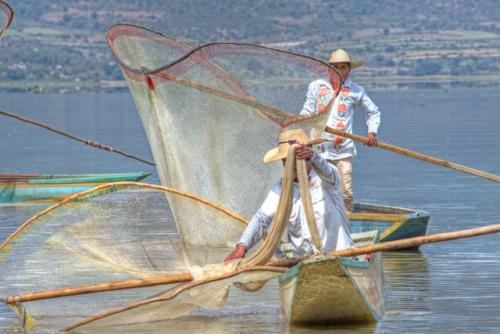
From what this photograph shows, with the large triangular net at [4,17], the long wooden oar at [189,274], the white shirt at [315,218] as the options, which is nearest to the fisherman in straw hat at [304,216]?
the white shirt at [315,218]

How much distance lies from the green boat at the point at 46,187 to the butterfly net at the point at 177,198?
657cm

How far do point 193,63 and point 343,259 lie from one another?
4.37 m

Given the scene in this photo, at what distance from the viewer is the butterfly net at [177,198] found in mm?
13133

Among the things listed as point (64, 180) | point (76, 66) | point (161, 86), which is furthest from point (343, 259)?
point (76, 66)

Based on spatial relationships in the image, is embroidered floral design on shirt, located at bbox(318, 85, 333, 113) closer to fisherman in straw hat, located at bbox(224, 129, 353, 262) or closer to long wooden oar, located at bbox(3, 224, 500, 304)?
fisherman in straw hat, located at bbox(224, 129, 353, 262)

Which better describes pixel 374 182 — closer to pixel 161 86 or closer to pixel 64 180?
pixel 64 180

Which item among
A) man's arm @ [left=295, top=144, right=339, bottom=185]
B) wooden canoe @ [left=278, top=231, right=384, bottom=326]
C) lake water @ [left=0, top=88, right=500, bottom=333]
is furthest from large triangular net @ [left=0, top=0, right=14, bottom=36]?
man's arm @ [left=295, top=144, right=339, bottom=185]

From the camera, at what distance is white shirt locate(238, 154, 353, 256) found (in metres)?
12.5

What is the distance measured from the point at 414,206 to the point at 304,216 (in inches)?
455

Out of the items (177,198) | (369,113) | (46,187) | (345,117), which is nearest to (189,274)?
(177,198)

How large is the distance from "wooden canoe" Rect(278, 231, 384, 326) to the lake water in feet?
0.37

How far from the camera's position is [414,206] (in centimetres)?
2381

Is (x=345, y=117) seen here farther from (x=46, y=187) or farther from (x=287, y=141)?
(x=46, y=187)

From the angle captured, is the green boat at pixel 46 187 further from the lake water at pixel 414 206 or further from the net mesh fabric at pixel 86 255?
the net mesh fabric at pixel 86 255
